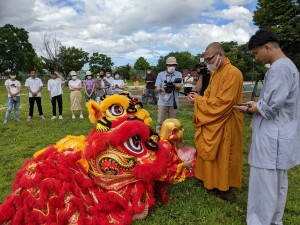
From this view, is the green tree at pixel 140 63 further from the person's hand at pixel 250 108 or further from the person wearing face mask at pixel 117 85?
the person's hand at pixel 250 108

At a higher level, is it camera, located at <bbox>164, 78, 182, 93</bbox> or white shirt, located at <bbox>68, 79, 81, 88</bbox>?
camera, located at <bbox>164, 78, 182, 93</bbox>

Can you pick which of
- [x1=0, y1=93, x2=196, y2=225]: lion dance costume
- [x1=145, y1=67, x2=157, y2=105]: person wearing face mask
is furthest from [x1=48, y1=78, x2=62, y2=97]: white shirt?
[x1=0, y1=93, x2=196, y2=225]: lion dance costume

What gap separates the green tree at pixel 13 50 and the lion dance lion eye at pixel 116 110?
5808cm

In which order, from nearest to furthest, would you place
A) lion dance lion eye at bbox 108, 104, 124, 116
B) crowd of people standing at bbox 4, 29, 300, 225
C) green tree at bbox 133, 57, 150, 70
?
crowd of people standing at bbox 4, 29, 300, 225, lion dance lion eye at bbox 108, 104, 124, 116, green tree at bbox 133, 57, 150, 70

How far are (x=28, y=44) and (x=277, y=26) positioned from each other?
59889 millimetres

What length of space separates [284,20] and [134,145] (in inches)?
345

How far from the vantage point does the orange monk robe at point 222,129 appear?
380 cm

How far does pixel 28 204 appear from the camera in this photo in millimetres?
3107

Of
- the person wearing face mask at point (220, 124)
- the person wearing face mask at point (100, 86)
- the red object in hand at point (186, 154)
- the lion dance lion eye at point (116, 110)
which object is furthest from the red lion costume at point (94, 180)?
the person wearing face mask at point (100, 86)

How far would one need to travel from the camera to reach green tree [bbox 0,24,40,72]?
182ft

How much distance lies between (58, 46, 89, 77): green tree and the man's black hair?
55676 millimetres

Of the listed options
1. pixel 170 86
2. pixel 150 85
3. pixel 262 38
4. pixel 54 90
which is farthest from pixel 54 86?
pixel 262 38

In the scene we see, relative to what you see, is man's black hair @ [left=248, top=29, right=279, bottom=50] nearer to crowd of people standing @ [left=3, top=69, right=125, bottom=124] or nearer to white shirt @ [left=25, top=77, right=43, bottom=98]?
crowd of people standing @ [left=3, top=69, right=125, bottom=124]

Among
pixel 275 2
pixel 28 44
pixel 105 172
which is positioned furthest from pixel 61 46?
pixel 105 172
